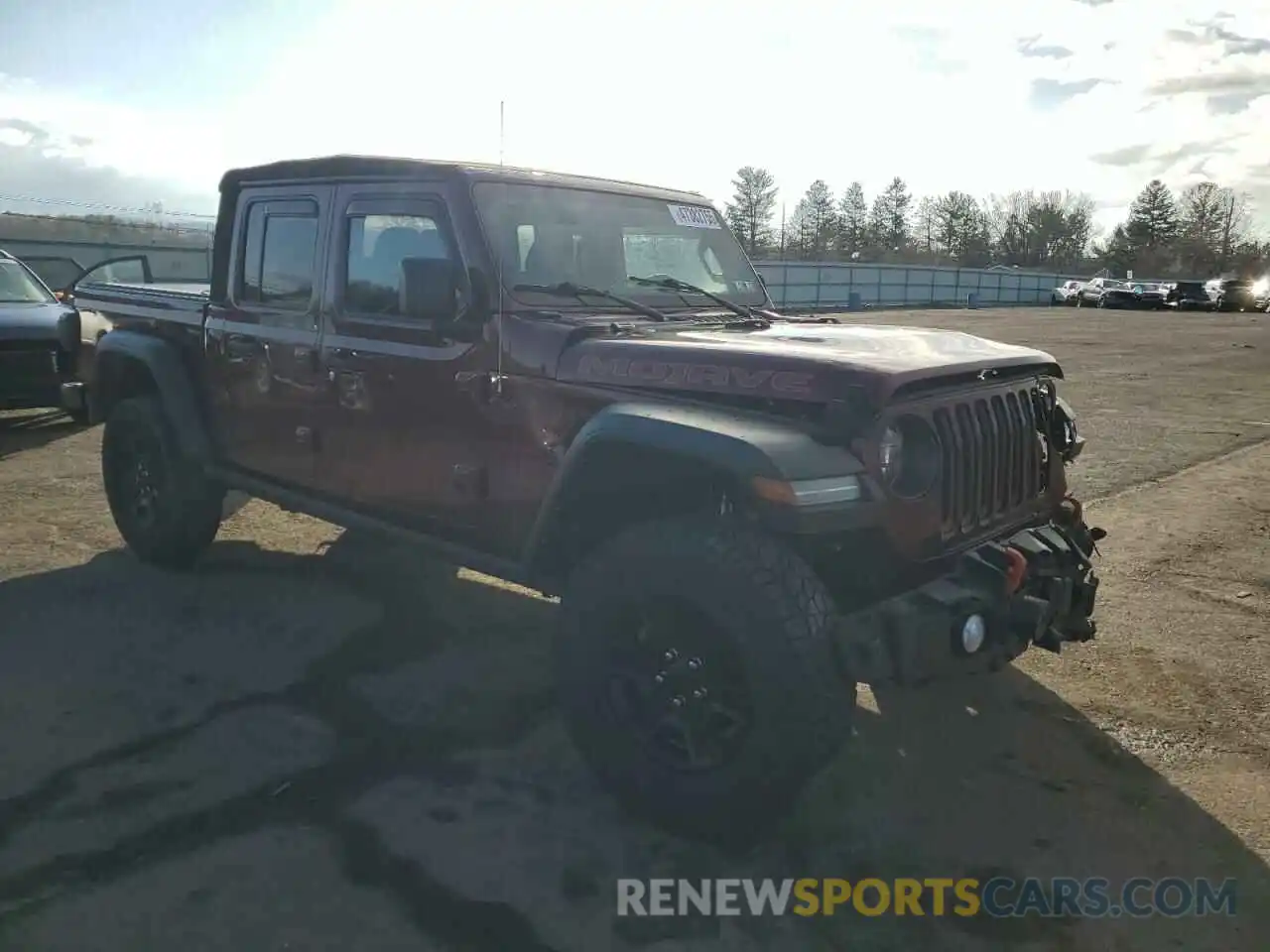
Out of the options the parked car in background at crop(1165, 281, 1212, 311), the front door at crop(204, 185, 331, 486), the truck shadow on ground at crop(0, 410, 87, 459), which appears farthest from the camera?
the parked car in background at crop(1165, 281, 1212, 311)

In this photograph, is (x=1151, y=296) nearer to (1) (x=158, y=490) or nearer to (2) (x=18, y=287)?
(2) (x=18, y=287)

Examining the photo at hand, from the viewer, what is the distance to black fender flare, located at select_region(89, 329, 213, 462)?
16.7ft

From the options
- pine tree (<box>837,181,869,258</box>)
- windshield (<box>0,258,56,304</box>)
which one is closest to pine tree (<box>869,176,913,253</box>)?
pine tree (<box>837,181,869,258</box>)

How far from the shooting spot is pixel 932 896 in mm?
2807

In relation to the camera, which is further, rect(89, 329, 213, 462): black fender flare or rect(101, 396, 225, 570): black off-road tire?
rect(101, 396, 225, 570): black off-road tire

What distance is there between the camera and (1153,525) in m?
6.50

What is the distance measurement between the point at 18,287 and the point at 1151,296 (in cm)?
4602

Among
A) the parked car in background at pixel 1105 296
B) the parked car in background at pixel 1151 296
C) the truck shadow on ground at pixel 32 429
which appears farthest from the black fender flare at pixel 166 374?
the parked car in background at pixel 1105 296

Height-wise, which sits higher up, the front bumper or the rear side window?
the rear side window

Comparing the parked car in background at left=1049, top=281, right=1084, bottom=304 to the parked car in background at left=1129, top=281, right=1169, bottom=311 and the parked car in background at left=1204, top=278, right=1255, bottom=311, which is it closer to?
the parked car in background at left=1129, top=281, right=1169, bottom=311

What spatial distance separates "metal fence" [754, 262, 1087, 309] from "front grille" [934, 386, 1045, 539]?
3205cm

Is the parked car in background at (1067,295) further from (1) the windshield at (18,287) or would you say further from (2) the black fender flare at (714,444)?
(2) the black fender flare at (714,444)

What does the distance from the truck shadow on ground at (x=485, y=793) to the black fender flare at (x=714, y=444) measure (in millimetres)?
1007

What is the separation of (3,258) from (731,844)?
10.5 meters
